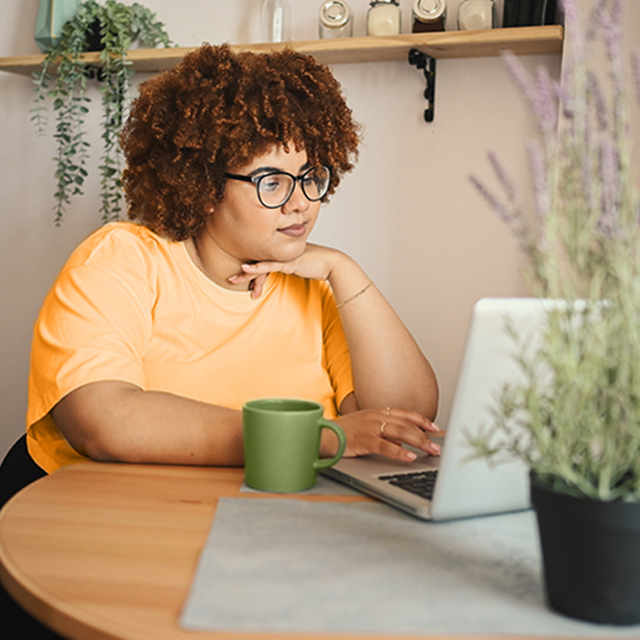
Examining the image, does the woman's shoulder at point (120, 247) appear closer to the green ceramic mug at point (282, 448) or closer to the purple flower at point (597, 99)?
the green ceramic mug at point (282, 448)

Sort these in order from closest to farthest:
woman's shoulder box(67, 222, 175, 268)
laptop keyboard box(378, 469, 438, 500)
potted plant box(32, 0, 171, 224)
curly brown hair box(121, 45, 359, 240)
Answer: laptop keyboard box(378, 469, 438, 500) < woman's shoulder box(67, 222, 175, 268) < curly brown hair box(121, 45, 359, 240) < potted plant box(32, 0, 171, 224)

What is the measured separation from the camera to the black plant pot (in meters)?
0.54

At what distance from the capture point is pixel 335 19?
81.0 inches

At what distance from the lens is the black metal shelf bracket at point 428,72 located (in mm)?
2002

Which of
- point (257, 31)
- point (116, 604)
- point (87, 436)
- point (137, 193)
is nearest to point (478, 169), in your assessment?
point (257, 31)

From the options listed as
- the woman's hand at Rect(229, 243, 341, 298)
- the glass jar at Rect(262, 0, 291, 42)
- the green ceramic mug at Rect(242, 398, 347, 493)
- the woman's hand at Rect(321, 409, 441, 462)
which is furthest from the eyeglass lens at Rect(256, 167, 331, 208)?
the glass jar at Rect(262, 0, 291, 42)

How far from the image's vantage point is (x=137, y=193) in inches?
62.1

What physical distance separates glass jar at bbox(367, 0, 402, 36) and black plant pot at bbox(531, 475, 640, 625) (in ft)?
5.56

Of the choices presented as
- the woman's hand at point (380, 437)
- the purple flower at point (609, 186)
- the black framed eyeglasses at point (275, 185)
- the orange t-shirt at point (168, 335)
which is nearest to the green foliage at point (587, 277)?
the purple flower at point (609, 186)

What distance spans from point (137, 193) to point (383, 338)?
2.01 ft

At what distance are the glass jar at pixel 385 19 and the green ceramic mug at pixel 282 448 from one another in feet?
4.66

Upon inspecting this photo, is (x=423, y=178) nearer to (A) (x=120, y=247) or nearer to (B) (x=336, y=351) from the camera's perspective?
(B) (x=336, y=351)

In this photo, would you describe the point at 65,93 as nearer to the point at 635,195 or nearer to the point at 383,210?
the point at 383,210

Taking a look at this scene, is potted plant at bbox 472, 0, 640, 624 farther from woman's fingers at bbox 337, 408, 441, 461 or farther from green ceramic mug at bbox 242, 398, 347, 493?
woman's fingers at bbox 337, 408, 441, 461
